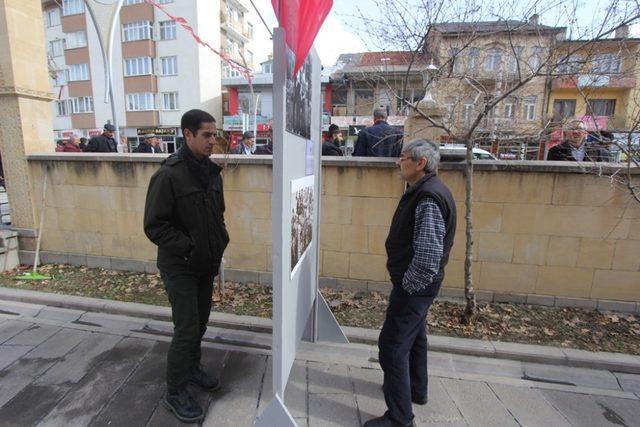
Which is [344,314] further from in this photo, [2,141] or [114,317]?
[2,141]

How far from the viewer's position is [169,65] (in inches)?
1204

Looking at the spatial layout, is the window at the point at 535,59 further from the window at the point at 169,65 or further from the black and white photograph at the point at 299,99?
the window at the point at 169,65

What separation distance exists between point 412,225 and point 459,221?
2.34 m

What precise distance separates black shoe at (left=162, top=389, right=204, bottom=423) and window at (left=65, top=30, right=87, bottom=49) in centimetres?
3926

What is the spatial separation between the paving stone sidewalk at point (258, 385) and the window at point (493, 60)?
299cm

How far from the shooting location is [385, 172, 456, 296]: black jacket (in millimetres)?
2148

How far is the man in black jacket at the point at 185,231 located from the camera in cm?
229

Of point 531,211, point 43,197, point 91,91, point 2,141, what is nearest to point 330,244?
point 531,211

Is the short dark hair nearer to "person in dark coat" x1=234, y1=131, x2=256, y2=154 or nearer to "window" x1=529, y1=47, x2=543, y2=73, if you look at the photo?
"window" x1=529, y1=47, x2=543, y2=73

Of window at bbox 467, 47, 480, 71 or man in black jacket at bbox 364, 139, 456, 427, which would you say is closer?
man in black jacket at bbox 364, 139, 456, 427

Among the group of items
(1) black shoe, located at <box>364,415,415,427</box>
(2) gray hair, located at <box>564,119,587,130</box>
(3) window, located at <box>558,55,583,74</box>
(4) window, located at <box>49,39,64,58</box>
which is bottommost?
(1) black shoe, located at <box>364,415,415,427</box>

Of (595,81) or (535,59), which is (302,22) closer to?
(535,59)

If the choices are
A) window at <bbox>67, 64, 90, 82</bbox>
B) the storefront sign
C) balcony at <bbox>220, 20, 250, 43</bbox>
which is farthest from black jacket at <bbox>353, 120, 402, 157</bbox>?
window at <bbox>67, 64, 90, 82</bbox>

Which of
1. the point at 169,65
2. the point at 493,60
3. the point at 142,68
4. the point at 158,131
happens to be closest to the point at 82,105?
the point at 142,68
